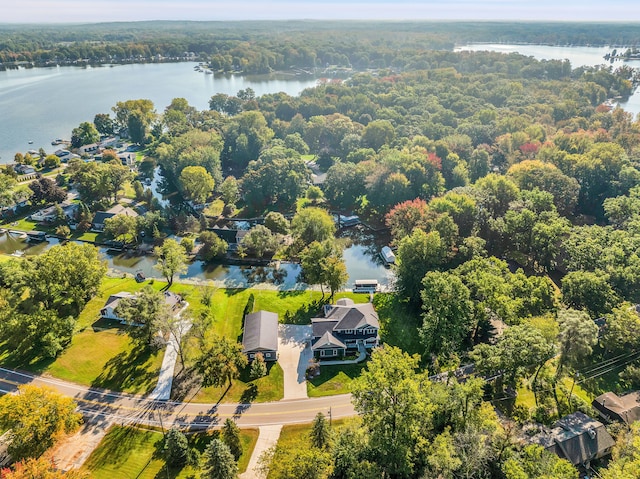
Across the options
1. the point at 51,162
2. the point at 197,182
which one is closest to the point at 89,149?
the point at 51,162

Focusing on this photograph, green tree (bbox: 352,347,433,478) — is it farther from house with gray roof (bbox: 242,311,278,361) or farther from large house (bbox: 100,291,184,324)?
large house (bbox: 100,291,184,324)

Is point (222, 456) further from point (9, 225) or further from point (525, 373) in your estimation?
point (9, 225)

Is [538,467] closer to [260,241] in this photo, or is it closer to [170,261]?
[260,241]

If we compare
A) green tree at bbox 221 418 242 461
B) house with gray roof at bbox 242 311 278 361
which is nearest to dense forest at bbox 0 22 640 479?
green tree at bbox 221 418 242 461

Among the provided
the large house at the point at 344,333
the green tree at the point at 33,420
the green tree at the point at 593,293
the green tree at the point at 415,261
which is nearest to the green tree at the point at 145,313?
the green tree at the point at 33,420

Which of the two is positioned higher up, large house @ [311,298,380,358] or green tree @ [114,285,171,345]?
green tree @ [114,285,171,345]

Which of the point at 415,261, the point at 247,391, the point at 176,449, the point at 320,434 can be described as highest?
the point at 415,261

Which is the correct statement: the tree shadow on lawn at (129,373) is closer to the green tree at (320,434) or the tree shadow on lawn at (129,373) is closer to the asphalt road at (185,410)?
the asphalt road at (185,410)
